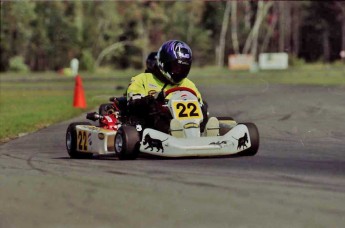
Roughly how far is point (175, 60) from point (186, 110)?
93 centimetres

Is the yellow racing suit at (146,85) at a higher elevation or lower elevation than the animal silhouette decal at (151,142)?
higher

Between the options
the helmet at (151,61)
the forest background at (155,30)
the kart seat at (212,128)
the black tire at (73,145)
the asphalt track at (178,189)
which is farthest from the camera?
the forest background at (155,30)

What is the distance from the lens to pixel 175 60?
1199 cm

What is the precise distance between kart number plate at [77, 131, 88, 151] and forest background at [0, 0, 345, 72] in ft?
208

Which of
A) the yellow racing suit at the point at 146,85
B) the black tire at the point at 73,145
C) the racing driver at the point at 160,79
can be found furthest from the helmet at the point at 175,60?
the black tire at the point at 73,145

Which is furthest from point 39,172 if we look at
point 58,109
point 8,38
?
point 8,38

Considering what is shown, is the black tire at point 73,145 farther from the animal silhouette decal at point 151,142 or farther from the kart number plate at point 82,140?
the animal silhouette decal at point 151,142

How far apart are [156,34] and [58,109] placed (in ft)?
202

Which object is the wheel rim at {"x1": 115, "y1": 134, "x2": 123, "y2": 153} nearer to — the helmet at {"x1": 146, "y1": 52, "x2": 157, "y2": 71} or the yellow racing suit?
the yellow racing suit

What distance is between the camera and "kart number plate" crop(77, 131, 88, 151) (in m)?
Result: 11.9

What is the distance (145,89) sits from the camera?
12.2m

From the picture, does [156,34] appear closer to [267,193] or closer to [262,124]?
[262,124]

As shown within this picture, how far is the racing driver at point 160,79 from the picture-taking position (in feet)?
38.7

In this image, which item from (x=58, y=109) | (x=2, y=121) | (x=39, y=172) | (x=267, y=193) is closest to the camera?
(x=267, y=193)
